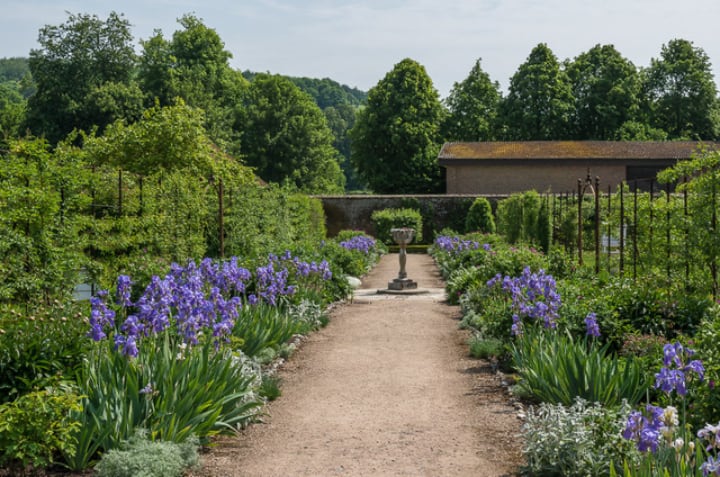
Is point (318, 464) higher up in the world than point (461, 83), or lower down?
lower down

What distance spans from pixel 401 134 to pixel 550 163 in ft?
34.0

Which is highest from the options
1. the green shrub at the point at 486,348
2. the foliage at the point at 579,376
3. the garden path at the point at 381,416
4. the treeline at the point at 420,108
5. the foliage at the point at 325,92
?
the foliage at the point at 325,92

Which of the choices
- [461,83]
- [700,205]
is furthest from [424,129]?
[700,205]

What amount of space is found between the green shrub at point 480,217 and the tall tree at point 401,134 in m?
13.0

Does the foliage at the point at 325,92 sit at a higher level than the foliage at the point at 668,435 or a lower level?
higher

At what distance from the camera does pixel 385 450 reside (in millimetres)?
5520

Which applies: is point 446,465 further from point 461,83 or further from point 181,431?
point 461,83

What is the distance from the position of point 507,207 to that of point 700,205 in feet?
60.7

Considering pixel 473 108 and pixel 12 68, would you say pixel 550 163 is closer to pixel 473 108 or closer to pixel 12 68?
pixel 473 108

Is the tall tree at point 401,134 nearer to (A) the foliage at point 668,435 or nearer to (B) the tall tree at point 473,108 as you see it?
(B) the tall tree at point 473,108

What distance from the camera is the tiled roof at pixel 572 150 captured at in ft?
128

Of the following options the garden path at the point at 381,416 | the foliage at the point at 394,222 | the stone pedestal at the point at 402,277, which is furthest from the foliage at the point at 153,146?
the foliage at the point at 394,222

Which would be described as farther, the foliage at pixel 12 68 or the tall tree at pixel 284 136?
the foliage at pixel 12 68

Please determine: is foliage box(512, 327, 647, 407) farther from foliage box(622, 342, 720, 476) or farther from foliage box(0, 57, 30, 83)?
foliage box(0, 57, 30, 83)
